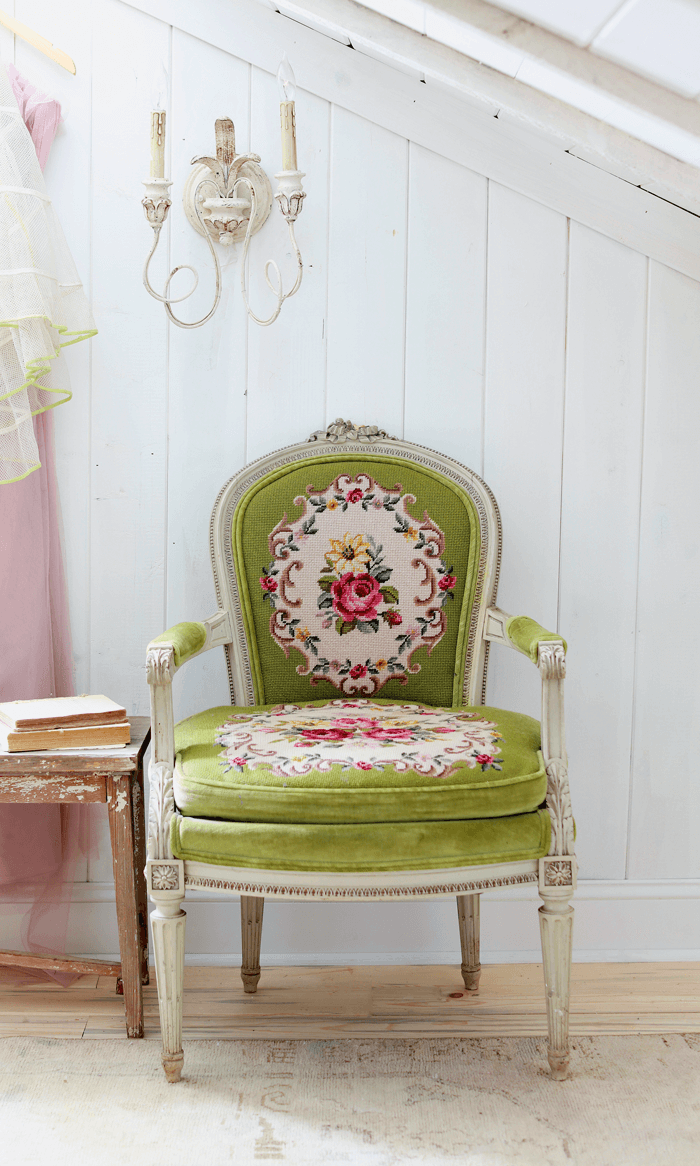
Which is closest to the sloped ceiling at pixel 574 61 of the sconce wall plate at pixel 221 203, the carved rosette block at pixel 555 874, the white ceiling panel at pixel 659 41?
the white ceiling panel at pixel 659 41

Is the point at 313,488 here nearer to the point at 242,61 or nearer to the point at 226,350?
the point at 226,350

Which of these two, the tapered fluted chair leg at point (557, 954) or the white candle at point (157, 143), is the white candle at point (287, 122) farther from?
the tapered fluted chair leg at point (557, 954)

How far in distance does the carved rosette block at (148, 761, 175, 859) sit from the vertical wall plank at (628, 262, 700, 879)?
104 centimetres

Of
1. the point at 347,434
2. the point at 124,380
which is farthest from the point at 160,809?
the point at 124,380

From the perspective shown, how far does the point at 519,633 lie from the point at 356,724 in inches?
12.0

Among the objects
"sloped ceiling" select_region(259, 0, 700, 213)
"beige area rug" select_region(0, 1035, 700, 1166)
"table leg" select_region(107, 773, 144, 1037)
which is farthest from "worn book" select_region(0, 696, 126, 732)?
"sloped ceiling" select_region(259, 0, 700, 213)

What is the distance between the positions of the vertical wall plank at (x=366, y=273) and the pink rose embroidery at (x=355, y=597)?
0.36 metres

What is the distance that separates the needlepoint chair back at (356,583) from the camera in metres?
1.69

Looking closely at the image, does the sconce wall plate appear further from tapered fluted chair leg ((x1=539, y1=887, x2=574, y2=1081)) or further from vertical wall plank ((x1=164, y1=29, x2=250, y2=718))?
tapered fluted chair leg ((x1=539, y1=887, x2=574, y2=1081))

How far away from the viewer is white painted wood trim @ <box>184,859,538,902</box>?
→ 1275mm

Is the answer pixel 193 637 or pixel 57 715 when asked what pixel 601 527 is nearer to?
pixel 193 637

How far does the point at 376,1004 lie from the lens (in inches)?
66.1

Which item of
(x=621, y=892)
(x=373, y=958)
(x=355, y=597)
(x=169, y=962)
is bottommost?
(x=373, y=958)

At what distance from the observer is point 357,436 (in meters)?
1.78
